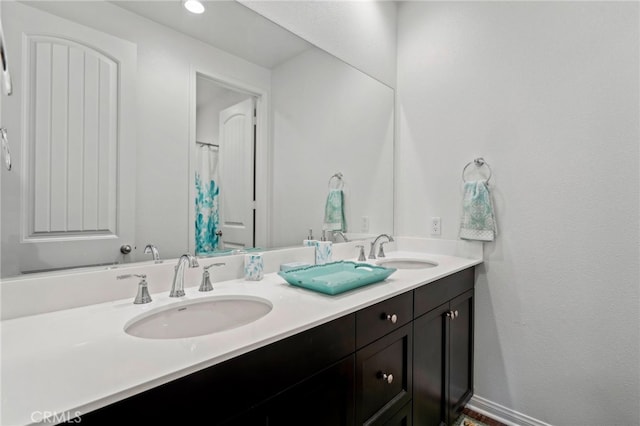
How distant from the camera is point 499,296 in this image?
5.70 feet

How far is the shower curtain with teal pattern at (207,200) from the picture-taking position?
3.96ft

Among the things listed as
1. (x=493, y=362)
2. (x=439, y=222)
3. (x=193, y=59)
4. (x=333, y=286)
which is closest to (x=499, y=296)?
(x=493, y=362)

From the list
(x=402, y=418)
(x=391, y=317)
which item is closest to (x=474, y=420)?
(x=402, y=418)

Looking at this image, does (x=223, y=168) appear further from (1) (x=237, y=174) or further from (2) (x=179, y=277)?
(2) (x=179, y=277)

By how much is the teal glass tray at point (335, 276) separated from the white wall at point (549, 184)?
84cm

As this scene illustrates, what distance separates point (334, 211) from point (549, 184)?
3.61ft

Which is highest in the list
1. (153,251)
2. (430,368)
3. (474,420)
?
(153,251)

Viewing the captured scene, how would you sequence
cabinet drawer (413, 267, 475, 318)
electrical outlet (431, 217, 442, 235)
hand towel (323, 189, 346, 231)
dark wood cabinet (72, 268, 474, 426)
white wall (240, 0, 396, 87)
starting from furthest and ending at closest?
electrical outlet (431, 217, 442, 235) < hand towel (323, 189, 346, 231) < white wall (240, 0, 396, 87) < cabinet drawer (413, 267, 475, 318) < dark wood cabinet (72, 268, 474, 426)

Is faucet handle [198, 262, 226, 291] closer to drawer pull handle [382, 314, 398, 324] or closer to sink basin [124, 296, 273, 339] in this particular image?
sink basin [124, 296, 273, 339]

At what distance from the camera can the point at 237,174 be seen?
4.38 feet

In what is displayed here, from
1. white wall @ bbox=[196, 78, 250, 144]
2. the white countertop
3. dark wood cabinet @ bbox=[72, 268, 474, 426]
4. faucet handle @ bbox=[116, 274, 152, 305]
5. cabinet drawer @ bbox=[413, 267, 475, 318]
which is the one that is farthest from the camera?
cabinet drawer @ bbox=[413, 267, 475, 318]

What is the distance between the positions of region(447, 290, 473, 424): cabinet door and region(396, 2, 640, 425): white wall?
73 millimetres

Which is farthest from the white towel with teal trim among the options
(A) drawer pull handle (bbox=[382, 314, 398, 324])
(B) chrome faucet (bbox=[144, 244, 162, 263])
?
(B) chrome faucet (bbox=[144, 244, 162, 263])

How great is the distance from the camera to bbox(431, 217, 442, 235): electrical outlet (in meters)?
1.96
